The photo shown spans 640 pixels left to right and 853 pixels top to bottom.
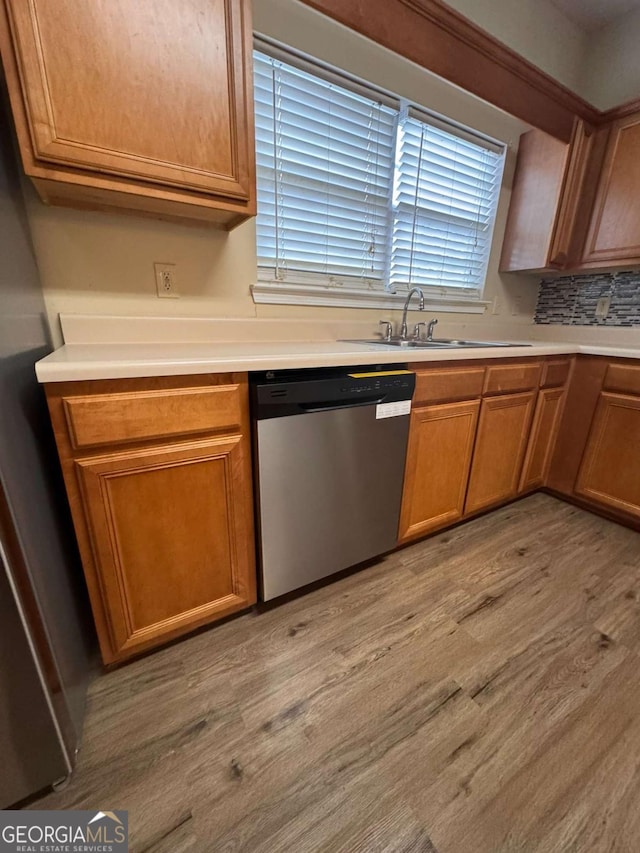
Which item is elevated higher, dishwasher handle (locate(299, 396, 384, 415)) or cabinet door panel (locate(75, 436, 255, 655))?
dishwasher handle (locate(299, 396, 384, 415))

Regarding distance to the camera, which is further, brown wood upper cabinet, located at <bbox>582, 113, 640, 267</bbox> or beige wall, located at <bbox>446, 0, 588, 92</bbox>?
brown wood upper cabinet, located at <bbox>582, 113, 640, 267</bbox>

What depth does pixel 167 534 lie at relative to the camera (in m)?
1.02

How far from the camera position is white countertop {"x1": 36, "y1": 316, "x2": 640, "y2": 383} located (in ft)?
2.71

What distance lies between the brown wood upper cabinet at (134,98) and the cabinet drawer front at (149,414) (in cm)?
58

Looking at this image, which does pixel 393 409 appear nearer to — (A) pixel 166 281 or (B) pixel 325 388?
(B) pixel 325 388

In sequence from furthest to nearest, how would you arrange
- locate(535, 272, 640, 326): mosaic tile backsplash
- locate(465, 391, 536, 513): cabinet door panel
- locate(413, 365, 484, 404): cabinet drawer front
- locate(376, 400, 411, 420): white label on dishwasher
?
locate(535, 272, 640, 326): mosaic tile backsplash
locate(465, 391, 536, 513): cabinet door panel
locate(413, 365, 484, 404): cabinet drawer front
locate(376, 400, 411, 420): white label on dishwasher

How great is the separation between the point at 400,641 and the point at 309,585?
1.35 feet

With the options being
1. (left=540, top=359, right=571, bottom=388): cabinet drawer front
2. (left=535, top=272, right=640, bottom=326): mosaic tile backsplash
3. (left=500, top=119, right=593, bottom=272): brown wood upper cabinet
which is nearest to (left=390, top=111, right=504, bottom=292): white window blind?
(left=500, top=119, right=593, bottom=272): brown wood upper cabinet

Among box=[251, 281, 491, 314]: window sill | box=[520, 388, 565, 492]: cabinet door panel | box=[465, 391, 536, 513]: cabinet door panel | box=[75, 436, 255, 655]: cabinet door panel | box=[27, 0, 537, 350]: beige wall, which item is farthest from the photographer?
box=[520, 388, 565, 492]: cabinet door panel

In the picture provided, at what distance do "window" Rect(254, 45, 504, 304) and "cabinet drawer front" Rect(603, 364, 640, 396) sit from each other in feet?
3.10

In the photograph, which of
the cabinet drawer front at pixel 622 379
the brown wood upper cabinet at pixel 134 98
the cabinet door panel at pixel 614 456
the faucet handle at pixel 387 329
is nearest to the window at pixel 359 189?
the faucet handle at pixel 387 329

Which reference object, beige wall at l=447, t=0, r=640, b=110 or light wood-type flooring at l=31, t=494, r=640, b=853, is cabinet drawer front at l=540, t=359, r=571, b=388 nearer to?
light wood-type flooring at l=31, t=494, r=640, b=853

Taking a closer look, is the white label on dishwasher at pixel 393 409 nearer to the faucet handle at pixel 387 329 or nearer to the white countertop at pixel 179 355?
the white countertop at pixel 179 355

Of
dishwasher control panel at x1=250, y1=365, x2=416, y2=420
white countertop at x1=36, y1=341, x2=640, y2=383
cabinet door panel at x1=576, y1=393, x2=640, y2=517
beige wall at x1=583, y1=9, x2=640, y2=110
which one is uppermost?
beige wall at x1=583, y1=9, x2=640, y2=110
